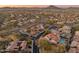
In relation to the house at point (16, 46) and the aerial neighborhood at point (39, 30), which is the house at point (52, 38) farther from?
the house at point (16, 46)

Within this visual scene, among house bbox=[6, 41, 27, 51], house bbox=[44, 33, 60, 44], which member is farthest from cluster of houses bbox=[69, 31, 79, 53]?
house bbox=[6, 41, 27, 51]

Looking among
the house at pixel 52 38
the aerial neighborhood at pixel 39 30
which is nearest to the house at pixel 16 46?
the aerial neighborhood at pixel 39 30

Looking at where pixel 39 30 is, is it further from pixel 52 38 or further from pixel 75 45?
pixel 75 45

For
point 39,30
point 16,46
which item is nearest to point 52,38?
point 39,30

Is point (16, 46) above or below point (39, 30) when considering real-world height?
below

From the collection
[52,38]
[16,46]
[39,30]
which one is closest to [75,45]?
[52,38]

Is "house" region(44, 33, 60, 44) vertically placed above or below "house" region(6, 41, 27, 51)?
above

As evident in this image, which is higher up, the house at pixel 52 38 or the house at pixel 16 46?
the house at pixel 52 38

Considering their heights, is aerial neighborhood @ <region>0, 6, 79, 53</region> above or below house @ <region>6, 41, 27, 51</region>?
above

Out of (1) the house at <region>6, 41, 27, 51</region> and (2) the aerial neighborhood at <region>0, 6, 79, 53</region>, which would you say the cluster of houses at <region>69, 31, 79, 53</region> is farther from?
(1) the house at <region>6, 41, 27, 51</region>

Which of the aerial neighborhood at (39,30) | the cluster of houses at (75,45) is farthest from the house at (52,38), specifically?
the cluster of houses at (75,45)
